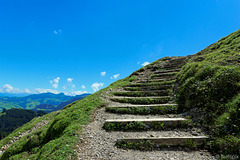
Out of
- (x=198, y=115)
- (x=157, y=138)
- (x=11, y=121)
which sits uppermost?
(x=198, y=115)

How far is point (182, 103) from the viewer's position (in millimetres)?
10570

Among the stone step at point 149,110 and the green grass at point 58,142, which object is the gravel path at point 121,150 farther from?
the stone step at point 149,110

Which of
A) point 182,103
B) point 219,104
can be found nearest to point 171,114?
point 182,103

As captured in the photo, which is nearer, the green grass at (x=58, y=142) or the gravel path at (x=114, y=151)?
the gravel path at (x=114, y=151)

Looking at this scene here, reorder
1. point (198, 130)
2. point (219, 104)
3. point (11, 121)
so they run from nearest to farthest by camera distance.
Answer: point (198, 130)
point (219, 104)
point (11, 121)

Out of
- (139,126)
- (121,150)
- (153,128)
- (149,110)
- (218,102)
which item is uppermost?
(218,102)

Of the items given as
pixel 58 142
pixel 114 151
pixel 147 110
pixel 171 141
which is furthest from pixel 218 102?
pixel 58 142

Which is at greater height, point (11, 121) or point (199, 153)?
point (199, 153)

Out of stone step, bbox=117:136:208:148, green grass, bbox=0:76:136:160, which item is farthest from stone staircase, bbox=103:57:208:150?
green grass, bbox=0:76:136:160

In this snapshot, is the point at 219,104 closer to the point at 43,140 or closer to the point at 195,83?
the point at 195,83

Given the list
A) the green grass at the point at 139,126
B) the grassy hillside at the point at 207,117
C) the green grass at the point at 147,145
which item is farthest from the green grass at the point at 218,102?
the green grass at the point at 139,126

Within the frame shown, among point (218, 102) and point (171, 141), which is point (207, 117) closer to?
point (218, 102)

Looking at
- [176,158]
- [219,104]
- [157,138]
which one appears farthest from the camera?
[219,104]

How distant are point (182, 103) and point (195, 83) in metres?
2.25
